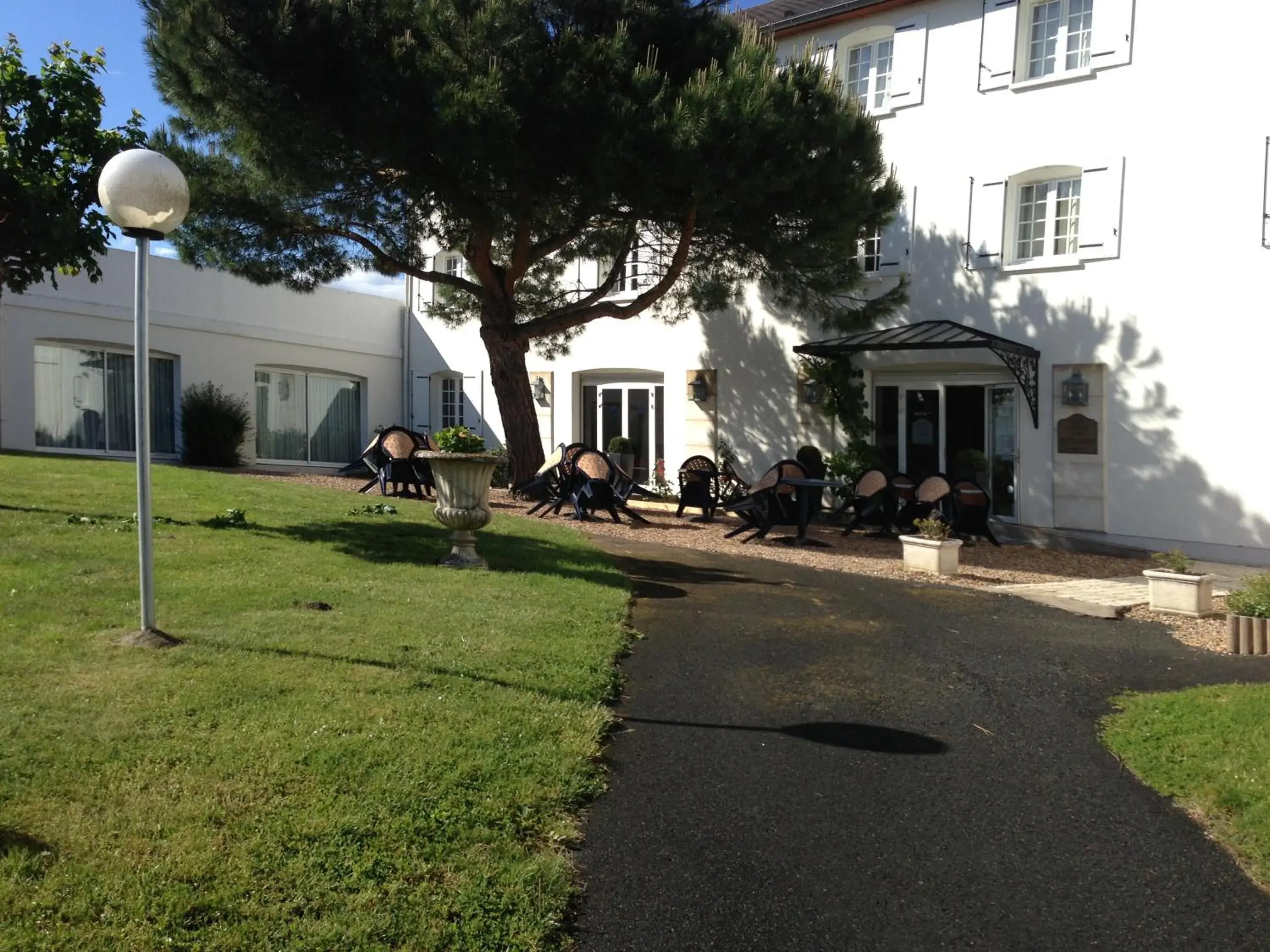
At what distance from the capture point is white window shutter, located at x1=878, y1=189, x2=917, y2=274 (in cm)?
1537

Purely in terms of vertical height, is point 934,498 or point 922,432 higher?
point 922,432

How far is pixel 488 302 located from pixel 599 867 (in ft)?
40.6

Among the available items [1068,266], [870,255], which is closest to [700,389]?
[870,255]

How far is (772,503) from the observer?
43.5 ft

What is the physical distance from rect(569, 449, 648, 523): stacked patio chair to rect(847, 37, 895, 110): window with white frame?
21.4 ft

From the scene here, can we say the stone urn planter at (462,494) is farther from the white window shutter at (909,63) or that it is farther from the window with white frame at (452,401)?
the window with white frame at (452,401)

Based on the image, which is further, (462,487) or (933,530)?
(933,530)

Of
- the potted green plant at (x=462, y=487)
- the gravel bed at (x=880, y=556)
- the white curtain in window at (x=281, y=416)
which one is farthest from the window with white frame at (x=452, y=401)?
the potted green plant at (x=462, y=487)

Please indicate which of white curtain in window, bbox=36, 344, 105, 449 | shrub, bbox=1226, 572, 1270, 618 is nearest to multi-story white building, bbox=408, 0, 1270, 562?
shrub, bbox=1226, 572, 1270, 618

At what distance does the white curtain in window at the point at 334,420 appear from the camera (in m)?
22.5

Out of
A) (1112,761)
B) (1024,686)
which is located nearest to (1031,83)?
(1024,686)

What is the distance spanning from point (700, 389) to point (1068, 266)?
6.02 meters

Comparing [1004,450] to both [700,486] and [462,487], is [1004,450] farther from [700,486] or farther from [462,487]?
[462,487]

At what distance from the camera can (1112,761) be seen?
17.3 feet
